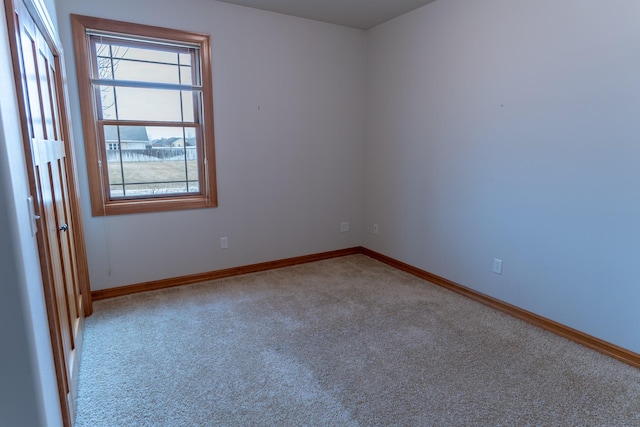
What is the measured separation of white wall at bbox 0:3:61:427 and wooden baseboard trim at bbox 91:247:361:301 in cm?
215

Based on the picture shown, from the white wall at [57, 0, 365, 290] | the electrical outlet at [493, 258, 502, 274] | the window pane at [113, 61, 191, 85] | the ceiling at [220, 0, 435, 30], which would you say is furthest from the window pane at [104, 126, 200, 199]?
the electrical outlet at [493, 258, 502, 274]

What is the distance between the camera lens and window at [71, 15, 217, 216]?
9.44 ft

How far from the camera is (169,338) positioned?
97.3 inches

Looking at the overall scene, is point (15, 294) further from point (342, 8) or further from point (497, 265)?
point (342, 8)

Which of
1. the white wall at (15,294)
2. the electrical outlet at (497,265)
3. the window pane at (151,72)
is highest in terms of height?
the window pane at (151,72)

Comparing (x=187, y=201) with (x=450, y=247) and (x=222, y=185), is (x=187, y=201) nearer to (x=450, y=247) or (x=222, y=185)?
(x=222, y=185)

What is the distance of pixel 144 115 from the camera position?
3139 millimetres

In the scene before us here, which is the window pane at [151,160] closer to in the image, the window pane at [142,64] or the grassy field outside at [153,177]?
the grassy field outside at [153,177]

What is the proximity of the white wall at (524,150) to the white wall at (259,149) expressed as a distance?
1.95 feet

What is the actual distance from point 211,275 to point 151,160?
3.98ft

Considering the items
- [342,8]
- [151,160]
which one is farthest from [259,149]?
[342,8]

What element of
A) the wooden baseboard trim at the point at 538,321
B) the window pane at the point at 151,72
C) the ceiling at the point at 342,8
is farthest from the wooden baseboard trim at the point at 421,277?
the ceiling at the point at 342,8

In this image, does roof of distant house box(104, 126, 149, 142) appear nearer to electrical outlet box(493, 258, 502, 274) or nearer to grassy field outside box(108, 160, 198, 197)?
grassy field outside box(108, 160, 198, 197)

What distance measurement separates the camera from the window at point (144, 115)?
9.44 feet
